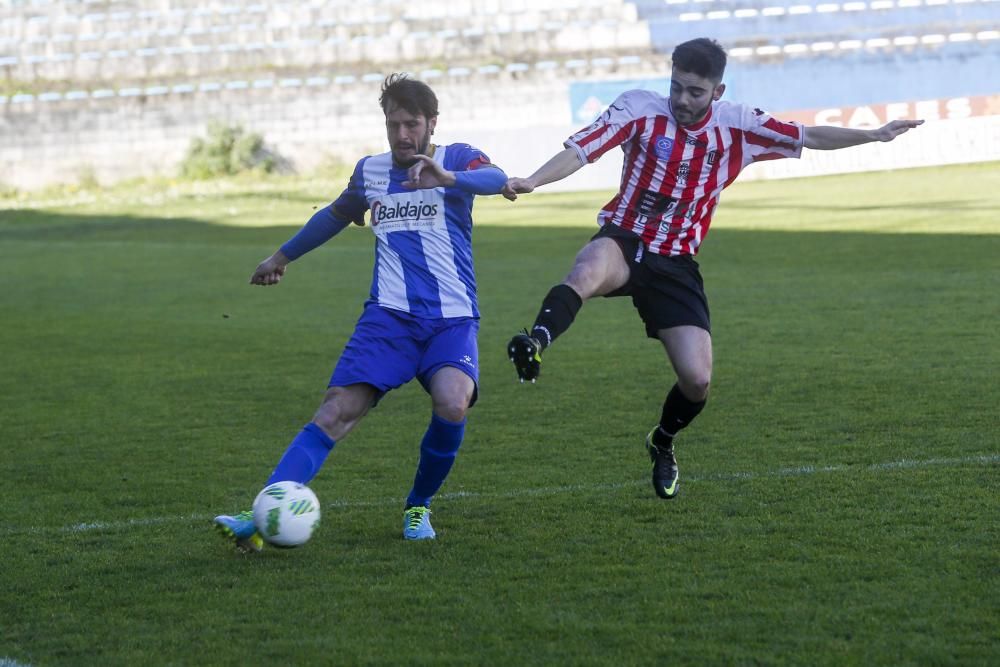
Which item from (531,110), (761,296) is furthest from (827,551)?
(531,110)

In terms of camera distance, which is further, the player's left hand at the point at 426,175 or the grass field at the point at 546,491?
the player's left hand at the point at 426,175

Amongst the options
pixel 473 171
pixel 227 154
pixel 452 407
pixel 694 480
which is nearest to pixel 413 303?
pixel 452 407

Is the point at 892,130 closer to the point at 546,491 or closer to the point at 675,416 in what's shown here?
the point at 675,416

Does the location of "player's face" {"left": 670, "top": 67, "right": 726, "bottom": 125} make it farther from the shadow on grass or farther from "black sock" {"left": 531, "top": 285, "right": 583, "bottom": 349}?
the shadow on grass

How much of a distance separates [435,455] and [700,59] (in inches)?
72.8

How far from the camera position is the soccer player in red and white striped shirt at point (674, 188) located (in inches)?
230

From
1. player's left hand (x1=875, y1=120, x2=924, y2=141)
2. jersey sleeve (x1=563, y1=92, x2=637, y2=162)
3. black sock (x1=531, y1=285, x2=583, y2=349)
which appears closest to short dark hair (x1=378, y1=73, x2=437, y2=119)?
jersey sleeve (x1=563, y1=92, x2=637, y2=162)

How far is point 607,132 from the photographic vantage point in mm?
5824

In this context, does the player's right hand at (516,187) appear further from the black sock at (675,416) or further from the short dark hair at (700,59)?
the black sock at (675,416)

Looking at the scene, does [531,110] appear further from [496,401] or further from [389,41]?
[496,401]

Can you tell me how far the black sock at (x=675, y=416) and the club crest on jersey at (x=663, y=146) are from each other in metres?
0.98

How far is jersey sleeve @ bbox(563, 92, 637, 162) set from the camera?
575 cm

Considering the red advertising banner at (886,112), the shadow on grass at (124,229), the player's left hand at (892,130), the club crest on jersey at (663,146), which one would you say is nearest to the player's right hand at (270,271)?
the club crest on jersey at (663,146)

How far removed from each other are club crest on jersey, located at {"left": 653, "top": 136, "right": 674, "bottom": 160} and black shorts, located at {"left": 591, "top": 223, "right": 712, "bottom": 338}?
348 millimetres
